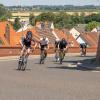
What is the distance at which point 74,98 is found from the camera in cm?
1247

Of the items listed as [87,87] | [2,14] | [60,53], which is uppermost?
[87,87]

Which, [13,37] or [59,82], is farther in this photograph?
[13,37]

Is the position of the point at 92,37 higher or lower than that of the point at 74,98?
lower

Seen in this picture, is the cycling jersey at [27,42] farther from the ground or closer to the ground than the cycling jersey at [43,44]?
farther from the ground

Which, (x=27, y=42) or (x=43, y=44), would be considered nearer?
(x=27, y=42)

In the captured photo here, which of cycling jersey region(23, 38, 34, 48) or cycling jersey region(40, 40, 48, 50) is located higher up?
cycling jersey region(23, 38, 34, 48)

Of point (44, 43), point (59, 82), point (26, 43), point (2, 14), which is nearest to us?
point (59, 82)

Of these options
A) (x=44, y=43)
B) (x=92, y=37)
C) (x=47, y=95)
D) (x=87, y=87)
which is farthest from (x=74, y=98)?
(x=92, y=37)

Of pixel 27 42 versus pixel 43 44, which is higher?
pixel 27 42

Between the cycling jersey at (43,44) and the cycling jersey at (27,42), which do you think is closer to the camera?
the cycling jersey at (27,42)

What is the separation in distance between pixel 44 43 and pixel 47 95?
1820 centimetres

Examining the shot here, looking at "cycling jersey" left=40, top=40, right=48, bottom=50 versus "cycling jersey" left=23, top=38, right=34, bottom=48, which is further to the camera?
"cycling jersey" left=40, top=40, right=48, bottom=50

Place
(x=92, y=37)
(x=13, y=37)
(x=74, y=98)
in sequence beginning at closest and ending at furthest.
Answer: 1. (x=74, y=98)
2. (x=13, y=37)
3. (x=92, y=37)

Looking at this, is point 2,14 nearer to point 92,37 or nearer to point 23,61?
point 92,37
